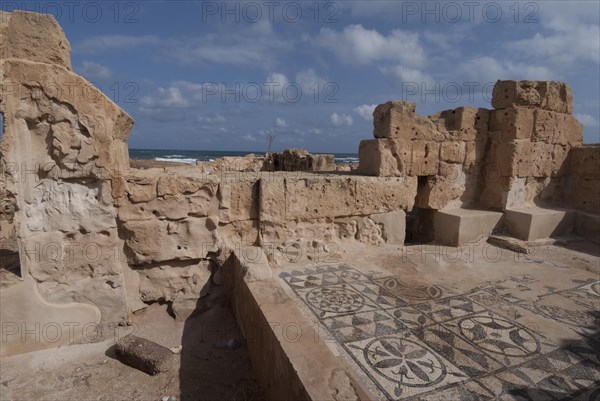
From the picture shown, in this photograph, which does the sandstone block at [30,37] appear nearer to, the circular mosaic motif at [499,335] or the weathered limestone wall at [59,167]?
the weathered limestone wall at [59,167]

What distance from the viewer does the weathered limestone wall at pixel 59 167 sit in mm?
3070

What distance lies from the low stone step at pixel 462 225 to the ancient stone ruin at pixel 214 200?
0.03 meters

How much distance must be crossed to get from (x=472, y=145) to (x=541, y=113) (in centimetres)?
121

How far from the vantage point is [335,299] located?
3244mm

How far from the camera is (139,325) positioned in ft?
12.1

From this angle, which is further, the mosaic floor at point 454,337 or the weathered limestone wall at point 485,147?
the weathered limestone wall at point 485,147

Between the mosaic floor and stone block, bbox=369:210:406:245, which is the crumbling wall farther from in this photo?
the mosaic floor

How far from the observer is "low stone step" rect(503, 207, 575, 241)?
17.3ft

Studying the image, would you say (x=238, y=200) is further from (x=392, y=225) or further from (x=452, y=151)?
(x=452, y=151)

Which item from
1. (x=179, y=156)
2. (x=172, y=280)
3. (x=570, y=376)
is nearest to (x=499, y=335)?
(x=570, y=376)

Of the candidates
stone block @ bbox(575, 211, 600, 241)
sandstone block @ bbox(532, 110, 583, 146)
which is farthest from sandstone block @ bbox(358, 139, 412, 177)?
stone block @ bbox(575, 211, 600, 241)

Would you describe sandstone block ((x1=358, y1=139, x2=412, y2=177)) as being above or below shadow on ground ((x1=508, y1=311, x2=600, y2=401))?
above

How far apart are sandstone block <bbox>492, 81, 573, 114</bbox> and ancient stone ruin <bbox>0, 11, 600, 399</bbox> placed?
0.06 ft

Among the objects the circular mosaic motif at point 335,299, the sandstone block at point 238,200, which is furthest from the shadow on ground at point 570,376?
the sandstone block at point 238,200
